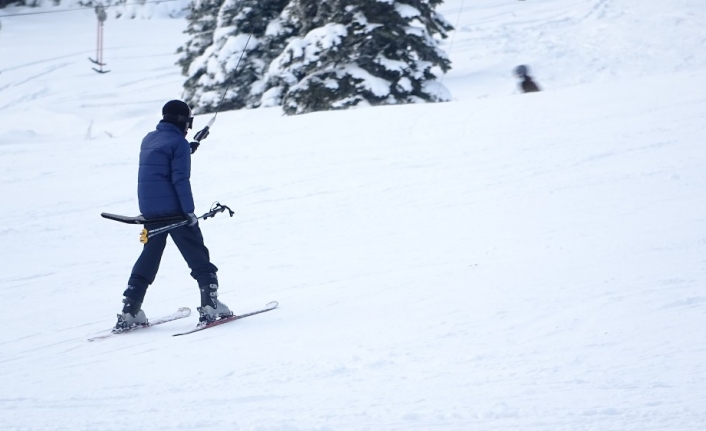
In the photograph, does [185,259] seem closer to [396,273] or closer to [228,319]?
[228,319]

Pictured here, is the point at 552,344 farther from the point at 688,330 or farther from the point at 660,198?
the point at 660,198

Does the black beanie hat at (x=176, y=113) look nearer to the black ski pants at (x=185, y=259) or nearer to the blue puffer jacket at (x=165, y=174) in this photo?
the blue puffer jacket at (x=165, y=174)

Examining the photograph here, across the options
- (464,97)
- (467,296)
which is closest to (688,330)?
(467,296)

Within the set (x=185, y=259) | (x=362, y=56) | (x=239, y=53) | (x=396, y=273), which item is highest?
(x=185, y=259)

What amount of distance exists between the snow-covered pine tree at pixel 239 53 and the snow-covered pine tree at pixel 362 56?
2.47m

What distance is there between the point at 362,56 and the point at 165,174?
11.3 m

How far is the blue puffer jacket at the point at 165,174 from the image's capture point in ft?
18.4

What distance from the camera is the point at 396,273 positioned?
22.4 ft

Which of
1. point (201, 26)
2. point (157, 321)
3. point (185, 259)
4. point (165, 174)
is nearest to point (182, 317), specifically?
point (157, 321)

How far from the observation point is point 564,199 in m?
8.38

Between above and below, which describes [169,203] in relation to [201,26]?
above

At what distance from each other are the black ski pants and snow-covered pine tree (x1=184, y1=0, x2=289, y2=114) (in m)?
13.5

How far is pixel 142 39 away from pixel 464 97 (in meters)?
21.2

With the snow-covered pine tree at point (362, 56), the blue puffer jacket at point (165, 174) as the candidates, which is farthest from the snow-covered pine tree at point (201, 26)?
the blue puffer jacket at point (165, 174)
